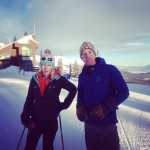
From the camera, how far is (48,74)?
4.26 meters

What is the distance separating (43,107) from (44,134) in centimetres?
54

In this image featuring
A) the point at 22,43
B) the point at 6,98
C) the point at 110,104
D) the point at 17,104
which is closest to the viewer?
the point at 110,104

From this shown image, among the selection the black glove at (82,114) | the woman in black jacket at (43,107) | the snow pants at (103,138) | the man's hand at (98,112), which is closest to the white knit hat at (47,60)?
the woman in black jacket at (43,107)

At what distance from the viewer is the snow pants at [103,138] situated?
3.61 metres

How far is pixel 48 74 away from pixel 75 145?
2.70 meters

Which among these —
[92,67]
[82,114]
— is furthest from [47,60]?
[82,114]

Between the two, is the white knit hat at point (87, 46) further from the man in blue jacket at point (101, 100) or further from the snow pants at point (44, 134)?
the snow pants at point (44, 134)

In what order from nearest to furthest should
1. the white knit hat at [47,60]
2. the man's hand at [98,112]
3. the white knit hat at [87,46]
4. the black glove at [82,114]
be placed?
the man's hand at [98,112]
the black glove at [82,114]
the white knit hat at [87,46]
the white knit hat at [47,60]

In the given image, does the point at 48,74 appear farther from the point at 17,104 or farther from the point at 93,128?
the point at 17,104

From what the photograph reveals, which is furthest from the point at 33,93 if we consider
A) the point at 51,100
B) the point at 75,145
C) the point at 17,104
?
the point at 17,104

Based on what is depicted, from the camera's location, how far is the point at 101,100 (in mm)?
3715

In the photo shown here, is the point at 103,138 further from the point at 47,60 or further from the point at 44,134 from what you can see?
the point at 47,60

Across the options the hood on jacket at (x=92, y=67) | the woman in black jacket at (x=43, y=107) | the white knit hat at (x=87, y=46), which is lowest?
the woman in black jacket at (x=43, y=107)

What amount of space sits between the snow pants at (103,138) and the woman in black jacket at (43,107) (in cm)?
85
